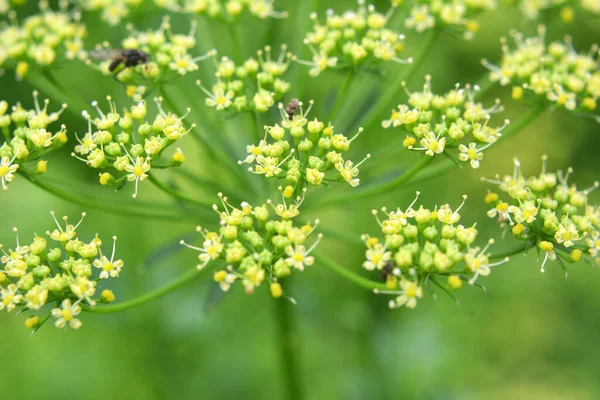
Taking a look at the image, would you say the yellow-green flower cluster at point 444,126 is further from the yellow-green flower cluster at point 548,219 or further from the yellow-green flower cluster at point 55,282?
the yellow-green flower cluster at point 55,282

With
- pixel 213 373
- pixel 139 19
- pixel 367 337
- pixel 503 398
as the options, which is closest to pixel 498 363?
pixel 503 398

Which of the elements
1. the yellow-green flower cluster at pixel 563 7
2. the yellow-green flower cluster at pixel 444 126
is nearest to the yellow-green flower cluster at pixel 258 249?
the yellow-green flower cluster at pixel 444 126

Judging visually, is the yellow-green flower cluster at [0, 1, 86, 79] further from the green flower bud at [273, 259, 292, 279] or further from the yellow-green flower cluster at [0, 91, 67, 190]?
the green flower bud at [273, 259, 292, 279]

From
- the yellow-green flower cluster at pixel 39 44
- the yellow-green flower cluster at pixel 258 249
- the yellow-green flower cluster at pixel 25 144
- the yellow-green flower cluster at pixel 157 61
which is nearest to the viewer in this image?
the yellow-green flower cluster at pixel 258 249

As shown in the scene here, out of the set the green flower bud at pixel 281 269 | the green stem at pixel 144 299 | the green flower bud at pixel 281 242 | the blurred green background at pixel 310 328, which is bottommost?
the blurred green background at pixel 310 328

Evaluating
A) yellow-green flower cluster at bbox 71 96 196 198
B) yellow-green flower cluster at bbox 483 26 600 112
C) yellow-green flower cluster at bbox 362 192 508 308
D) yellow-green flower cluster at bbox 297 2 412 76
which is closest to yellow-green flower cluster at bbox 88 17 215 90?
yellow-green flower cluster at bbox 71 96 196 198

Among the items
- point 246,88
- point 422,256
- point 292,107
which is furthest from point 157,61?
point 422,256

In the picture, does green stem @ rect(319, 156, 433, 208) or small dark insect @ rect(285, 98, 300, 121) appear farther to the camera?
small dark insect @ rect(285, 98, 300, 121)
